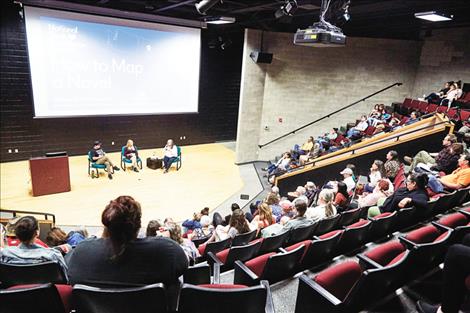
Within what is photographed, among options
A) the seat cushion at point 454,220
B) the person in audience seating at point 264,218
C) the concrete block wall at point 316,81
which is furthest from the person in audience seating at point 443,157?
the concrete block wall at point 316,81

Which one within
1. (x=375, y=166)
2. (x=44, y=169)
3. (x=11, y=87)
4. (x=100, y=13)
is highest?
(x=100, y=13)

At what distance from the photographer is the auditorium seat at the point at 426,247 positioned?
2406mm

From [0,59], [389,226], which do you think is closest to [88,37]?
[0,59]

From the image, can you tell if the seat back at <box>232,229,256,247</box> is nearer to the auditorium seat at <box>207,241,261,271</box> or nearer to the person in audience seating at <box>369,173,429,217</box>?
the auditorium seat at <box>207,241,261,271</box>

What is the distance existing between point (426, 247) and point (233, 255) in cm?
152

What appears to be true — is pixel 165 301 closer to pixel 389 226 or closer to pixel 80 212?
pixel 389 226

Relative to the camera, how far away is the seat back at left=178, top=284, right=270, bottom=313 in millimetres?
1721

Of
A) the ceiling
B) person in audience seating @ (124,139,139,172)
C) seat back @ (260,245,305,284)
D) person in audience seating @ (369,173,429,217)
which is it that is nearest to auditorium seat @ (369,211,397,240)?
person in audience seating @ (369,173,429,217)

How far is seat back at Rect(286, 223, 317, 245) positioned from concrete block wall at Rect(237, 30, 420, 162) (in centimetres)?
739

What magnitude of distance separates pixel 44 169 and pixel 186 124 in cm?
569

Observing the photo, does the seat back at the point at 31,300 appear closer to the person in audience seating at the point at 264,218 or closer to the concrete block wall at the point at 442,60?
the person in audience seating at the point at 264,218

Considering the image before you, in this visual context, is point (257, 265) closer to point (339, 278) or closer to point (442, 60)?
point (339, 278)

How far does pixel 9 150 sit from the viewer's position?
362 inches

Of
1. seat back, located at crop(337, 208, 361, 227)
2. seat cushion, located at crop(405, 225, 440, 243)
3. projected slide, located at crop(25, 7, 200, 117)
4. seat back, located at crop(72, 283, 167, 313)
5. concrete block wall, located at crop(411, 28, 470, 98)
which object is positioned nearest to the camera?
seat back, located at crop(72, 283, 167, 313)
